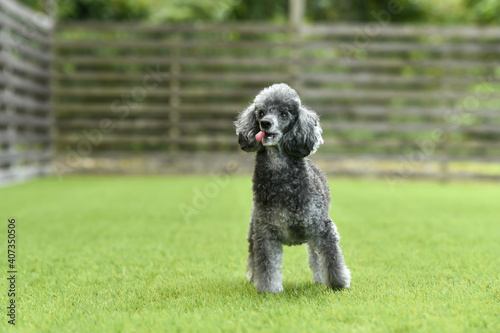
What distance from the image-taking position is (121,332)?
170cm

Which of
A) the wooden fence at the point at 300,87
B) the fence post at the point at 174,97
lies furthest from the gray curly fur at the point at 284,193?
the fence post at the point at 174,97

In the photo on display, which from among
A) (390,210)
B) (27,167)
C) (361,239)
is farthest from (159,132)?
(361,239)

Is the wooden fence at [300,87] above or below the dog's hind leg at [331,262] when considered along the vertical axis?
above

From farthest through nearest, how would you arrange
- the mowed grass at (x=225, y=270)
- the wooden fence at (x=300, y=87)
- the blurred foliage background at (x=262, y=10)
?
the blurred foliage background at (x=262, y=10)
the wooden fence at (x=300, y=87)
the mowed grass at (x=225, y=270)

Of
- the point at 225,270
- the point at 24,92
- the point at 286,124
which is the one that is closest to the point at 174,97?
the point at 24,92

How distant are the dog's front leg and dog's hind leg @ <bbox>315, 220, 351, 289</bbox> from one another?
168mm

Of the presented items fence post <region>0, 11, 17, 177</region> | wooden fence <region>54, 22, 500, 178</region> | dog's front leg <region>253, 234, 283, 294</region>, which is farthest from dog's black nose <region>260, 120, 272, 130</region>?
wooden fence <region>54, 22, 500, 178</region>

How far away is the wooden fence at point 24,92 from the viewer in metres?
6.39

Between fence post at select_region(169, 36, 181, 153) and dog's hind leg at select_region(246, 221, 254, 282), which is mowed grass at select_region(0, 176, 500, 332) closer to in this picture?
dog's hind leg at select_region(246, 221, 254, 282)

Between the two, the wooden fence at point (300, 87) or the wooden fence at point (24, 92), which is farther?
the wooden fence at point (300, 87)

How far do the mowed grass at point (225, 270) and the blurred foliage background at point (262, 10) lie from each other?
210 inches

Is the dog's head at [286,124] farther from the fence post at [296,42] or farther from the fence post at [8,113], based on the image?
the fence post at [296,42]

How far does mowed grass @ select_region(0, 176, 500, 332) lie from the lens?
1.79 m

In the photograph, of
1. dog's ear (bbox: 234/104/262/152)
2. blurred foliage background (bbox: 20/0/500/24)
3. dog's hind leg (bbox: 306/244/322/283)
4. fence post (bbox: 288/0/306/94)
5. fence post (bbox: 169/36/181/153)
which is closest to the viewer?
dog's ear (bbox: 234/104/262/152)
